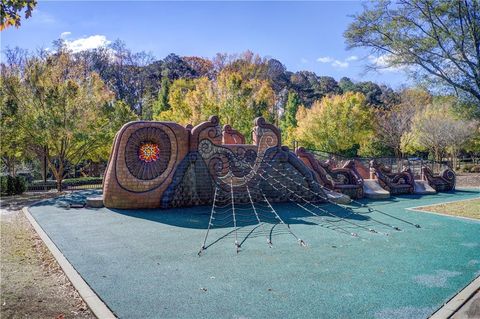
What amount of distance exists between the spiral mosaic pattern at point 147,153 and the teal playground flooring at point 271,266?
6.46 ft

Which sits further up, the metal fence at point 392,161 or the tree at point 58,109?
the tree at point 58,109

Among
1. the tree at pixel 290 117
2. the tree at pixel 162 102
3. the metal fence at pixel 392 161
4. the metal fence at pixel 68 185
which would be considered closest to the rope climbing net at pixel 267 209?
the metal fence at pixel 392 161

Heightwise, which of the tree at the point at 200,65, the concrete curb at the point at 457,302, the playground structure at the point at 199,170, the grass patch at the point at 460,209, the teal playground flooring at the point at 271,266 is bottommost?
the concrete curb at the point at 457,302

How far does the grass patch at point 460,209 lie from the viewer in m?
11.7

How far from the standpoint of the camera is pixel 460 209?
41.2 feet

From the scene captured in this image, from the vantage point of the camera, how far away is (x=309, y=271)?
6199mm

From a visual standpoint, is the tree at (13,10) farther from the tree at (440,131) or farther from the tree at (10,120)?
the tree at (440,131)

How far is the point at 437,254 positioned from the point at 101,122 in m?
17.0

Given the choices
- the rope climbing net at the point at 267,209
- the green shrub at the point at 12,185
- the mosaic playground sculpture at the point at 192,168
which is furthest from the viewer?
the green shrub at the point at 12,185

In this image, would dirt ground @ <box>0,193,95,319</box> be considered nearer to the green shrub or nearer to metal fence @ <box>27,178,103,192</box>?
the green shrub

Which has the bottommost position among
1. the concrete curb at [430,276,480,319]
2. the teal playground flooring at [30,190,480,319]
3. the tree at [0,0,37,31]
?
the concrete curb at [430,276,480,319]

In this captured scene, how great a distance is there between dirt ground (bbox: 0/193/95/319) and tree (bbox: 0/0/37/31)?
3.44 meters

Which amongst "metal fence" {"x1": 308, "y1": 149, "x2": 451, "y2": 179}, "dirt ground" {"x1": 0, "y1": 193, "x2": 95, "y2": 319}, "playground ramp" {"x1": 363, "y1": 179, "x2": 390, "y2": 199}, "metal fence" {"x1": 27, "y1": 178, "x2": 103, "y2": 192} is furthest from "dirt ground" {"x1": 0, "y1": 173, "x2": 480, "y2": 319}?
"metal fence" {"x1": 308, "y1": 149, "x2": 451, "y2": 179}

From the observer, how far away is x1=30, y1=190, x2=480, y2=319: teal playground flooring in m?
4.84
